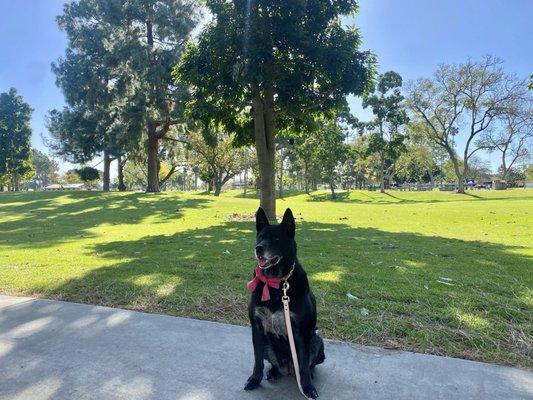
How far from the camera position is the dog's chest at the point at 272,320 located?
2.76m

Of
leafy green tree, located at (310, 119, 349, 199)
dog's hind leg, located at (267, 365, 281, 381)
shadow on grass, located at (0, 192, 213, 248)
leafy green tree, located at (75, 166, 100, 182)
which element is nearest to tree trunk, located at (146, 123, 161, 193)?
shadow on grass, located at (0, 192, 213, 248)

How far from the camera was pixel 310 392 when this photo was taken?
2.77 metres

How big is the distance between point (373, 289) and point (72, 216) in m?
15.2

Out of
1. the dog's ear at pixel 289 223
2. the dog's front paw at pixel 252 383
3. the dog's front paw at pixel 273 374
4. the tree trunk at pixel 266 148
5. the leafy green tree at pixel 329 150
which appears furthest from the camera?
the leafy green tree at pixel 329 150

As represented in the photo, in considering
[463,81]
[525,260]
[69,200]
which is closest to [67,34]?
[69,200]

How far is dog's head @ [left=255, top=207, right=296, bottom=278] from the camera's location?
8.76ft

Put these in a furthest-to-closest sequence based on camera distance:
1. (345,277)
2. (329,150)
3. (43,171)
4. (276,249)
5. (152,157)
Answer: (43,171) < (329,150) < (152,157) < (345,277) < (276,249)

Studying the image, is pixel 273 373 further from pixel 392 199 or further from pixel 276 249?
pixel 392 199

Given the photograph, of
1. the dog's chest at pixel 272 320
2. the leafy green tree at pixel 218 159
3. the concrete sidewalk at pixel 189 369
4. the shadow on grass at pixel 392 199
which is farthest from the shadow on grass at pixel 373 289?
the leafy green tree at pixel 218 159

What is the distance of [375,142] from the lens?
41.0 metres

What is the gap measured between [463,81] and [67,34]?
35668 mm

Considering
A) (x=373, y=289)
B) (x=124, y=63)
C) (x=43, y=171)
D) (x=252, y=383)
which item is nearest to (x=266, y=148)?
(x=373, y=289)

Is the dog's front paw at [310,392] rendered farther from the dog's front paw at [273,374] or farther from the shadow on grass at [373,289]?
the shadow on grass at [373,289]

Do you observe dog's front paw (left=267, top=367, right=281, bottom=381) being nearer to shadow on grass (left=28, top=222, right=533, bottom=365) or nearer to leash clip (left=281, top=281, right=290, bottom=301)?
leash clip (left=281, top=281, right=290, bottom=301)
